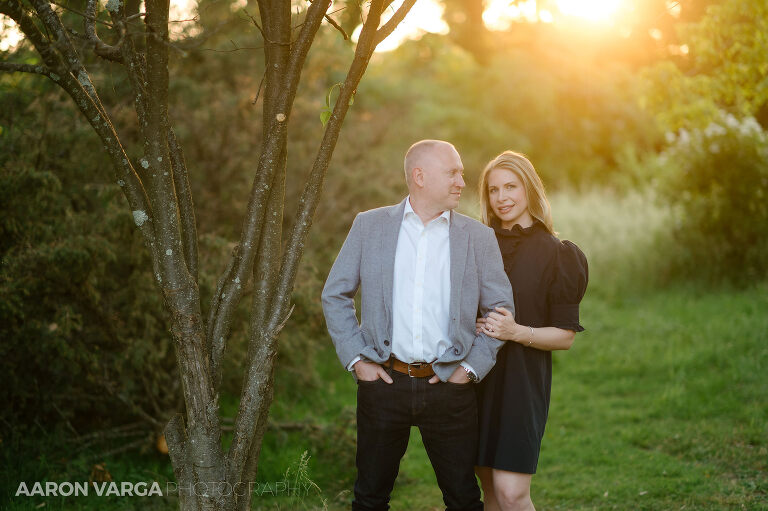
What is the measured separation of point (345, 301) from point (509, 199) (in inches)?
40.5

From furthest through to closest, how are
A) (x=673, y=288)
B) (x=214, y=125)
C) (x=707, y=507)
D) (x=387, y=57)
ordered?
(x=387, y=57), (x=673, y=288), (x=214, y=125), (x=707, y=507)

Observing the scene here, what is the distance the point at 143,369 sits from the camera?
5285 millimetres

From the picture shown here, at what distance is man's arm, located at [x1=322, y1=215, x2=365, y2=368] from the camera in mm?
3102

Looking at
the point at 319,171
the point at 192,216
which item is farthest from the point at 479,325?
the point at 192,216

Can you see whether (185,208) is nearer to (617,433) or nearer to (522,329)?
(522,329)

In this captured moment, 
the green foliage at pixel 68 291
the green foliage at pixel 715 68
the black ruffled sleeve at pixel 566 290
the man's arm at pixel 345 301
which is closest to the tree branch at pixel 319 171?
the man's arm at pixel 345 301

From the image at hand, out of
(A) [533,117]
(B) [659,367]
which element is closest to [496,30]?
(A) [533,117]

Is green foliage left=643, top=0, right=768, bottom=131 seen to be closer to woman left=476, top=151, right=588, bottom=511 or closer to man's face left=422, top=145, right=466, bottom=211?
woman left=476, top=151, right=588, bottom=511

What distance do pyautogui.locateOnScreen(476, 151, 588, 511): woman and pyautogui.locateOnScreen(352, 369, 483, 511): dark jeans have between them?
6.1 inches

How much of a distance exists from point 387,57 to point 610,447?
23360mm

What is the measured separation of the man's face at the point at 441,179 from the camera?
3201 mm

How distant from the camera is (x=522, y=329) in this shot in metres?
3.19

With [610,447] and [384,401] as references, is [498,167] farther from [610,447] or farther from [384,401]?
[610,447]

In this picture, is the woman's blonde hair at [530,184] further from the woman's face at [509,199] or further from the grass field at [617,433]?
the grass field at [617,433]
